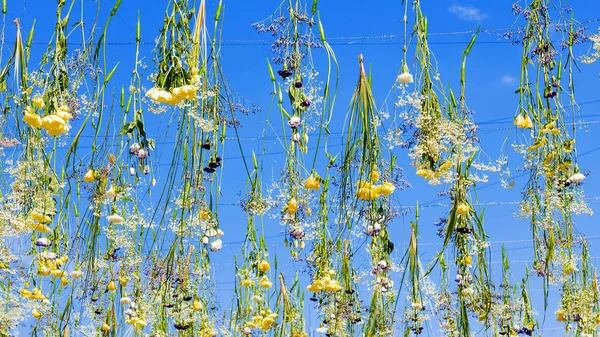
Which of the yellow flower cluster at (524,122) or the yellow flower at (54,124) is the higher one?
the yellow flower cluster at (524,122)

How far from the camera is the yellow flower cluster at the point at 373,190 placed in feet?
6.23

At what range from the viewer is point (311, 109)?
2039 mm

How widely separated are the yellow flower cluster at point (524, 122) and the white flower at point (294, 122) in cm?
71

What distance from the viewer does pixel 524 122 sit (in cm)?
230

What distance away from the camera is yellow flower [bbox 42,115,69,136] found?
1757 mm

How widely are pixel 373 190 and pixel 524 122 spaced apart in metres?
0.59

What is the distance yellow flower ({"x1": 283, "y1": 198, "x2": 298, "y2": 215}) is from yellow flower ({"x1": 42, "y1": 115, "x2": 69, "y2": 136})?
2.55 feet

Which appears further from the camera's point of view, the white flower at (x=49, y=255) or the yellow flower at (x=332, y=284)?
the white flower at (x=49, y=255)

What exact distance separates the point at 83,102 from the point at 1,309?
73.1 inches

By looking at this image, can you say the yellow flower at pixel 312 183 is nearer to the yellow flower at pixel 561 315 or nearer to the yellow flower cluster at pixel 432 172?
the yellow flower cluster at pixel 432 172

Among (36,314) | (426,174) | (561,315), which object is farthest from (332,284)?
(561,315)

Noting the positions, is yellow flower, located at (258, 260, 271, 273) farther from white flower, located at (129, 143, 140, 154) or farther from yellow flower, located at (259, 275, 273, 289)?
white flower, located at (129, 143, 140, 154)

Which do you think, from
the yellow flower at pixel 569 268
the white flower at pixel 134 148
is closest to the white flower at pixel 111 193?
the white flower at pixel 134 148

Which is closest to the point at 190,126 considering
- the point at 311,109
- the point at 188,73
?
the point at 188,73
